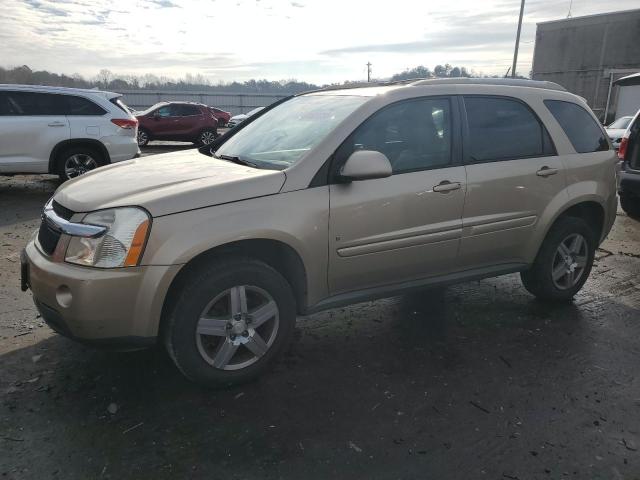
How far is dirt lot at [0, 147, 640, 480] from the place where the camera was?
2451 millimetres

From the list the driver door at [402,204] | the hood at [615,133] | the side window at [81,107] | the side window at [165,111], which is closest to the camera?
the driver door at [402,204]

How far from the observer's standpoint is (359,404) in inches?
115

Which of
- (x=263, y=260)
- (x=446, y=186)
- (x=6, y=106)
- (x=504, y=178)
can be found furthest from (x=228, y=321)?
(x=6, y=106)

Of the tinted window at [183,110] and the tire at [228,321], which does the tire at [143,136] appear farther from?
the tire at [228,321]

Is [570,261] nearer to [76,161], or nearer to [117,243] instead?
[117,243]

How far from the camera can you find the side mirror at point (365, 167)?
120 inches

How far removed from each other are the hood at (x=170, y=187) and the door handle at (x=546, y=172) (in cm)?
212

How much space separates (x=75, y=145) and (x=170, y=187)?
675 cm

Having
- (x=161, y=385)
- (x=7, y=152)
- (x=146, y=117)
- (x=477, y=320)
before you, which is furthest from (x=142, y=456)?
(x=146, y=117)

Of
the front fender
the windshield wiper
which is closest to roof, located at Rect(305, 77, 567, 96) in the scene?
the windshield wiper

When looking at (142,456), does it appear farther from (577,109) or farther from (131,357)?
(577,109)

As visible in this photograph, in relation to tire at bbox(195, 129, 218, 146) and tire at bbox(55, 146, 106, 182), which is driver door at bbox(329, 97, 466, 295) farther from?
tire at bbox(195, 129, 218, 146)

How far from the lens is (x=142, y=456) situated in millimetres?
2479

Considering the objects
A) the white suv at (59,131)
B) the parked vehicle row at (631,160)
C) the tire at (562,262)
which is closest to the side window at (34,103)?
the white suv at (59,131)
